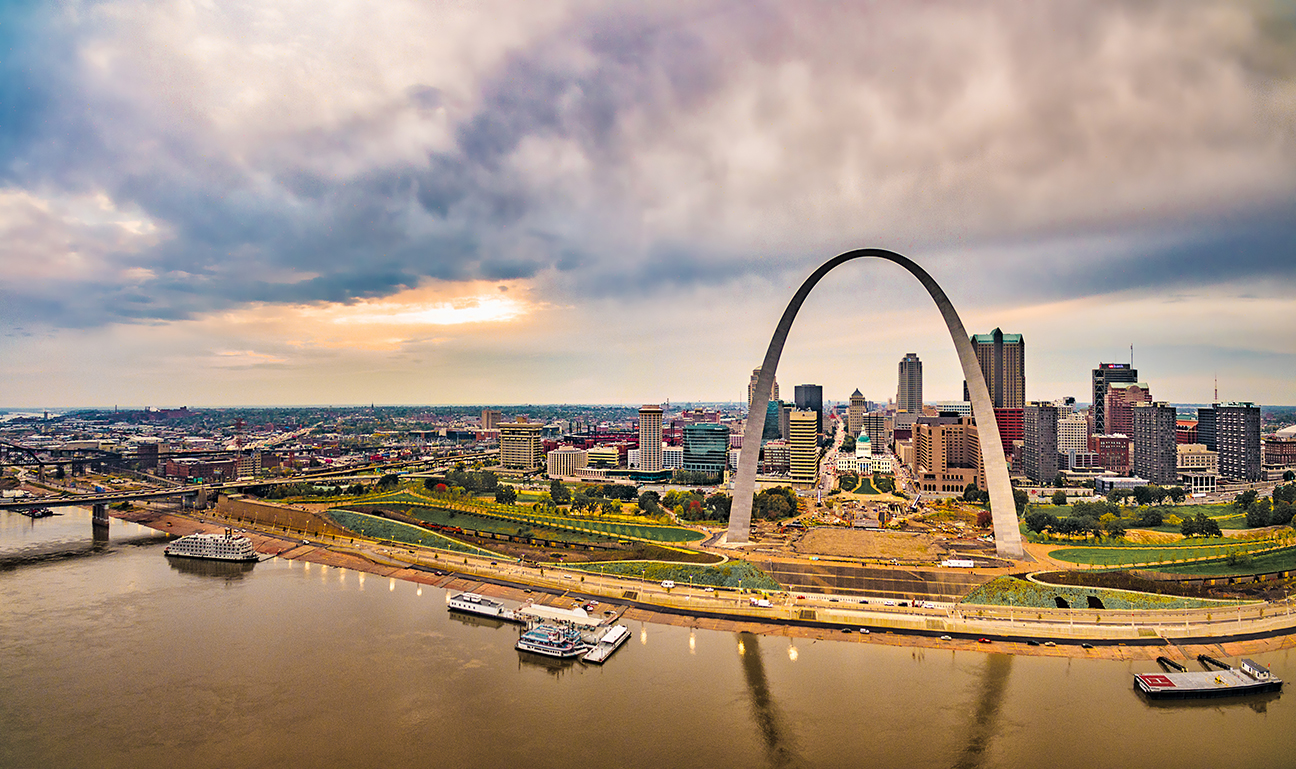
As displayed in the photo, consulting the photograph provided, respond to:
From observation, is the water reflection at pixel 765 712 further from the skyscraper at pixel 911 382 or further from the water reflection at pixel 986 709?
the skyscraper at pixel 911 382

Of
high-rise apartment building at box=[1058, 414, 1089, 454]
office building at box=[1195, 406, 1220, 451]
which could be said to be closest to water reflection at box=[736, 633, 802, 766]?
high-rise apartment building at box=[1058, 414, 1089, 454]

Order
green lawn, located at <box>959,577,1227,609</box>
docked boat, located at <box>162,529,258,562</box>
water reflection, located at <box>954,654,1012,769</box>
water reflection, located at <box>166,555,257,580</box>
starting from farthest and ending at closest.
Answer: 1. docked boat, located at <box>162,529,258,562</box>
2. water reflection, located at <box>166,555,257,580</box>
3. green lawn, located at <box>959,577,1227,609</box>
4. water reflection, located at <box>954,654,1012,769</box>

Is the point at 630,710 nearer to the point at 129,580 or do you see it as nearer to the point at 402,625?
the point at 402,625

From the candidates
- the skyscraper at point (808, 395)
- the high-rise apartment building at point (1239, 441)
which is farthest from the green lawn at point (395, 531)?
the skyscraper at point (808, 395)

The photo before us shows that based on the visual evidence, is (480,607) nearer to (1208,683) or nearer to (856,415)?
(1208,683)

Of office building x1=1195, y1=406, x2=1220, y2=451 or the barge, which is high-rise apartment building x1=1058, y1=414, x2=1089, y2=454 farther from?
the barge

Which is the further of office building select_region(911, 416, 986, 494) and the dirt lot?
office building select_region(911, 416, 986, 494)
